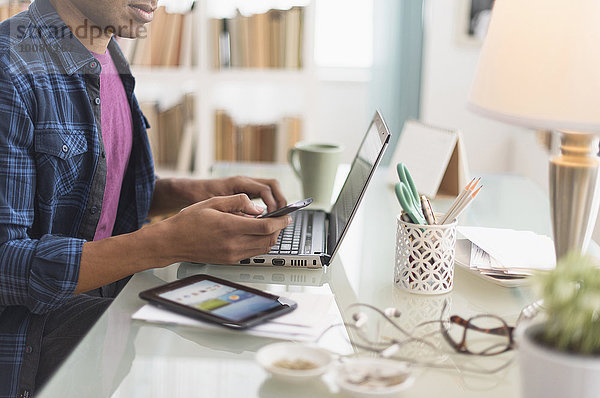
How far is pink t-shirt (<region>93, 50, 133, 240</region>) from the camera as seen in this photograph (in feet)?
4.45

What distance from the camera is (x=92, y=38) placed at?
1.35m

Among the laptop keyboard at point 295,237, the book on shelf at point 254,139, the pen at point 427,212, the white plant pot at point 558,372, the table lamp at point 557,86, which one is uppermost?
the table lamp at point 557,86

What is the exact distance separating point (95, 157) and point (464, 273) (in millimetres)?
666

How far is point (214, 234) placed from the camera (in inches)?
38.8

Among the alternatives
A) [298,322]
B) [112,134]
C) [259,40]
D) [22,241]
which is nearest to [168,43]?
[259,40]

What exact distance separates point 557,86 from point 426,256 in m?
0.30

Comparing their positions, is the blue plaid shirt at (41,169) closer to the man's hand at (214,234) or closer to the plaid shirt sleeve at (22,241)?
the plaid shirt sleeve at (22,241)

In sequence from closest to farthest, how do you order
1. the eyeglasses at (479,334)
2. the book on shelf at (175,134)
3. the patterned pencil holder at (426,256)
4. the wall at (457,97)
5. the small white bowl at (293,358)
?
the small white bowl at (293,358) < the eyeglasses at (479,334) < the patterned pencil holder at (426,256) < the book on shelf at (175,134) < the wall at (457,97)

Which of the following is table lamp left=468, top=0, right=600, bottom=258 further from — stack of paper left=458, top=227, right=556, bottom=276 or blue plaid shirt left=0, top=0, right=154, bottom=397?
blue plaid shirt left=0, top=0, right=154, bottom=397

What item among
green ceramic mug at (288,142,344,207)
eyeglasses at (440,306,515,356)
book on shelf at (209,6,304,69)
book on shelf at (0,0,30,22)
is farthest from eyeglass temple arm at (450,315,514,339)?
book on shelf at (0,0,30,22)

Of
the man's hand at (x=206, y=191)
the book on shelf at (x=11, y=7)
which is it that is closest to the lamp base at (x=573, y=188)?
the man's hand at (x=206, y=191)

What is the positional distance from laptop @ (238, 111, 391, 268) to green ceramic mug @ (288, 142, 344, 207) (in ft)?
0.39

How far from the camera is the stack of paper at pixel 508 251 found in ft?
3.35

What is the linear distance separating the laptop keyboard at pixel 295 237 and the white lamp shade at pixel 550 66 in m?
0.43
